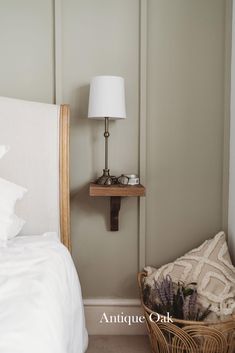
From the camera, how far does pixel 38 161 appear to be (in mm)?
1945

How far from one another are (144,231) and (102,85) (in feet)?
2.97

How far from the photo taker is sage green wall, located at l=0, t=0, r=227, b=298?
2166 millimetres

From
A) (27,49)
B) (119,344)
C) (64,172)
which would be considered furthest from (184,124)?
(119,344)

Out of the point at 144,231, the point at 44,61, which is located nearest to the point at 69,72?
the point at 44,61

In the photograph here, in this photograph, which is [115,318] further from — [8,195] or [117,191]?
[8,195]

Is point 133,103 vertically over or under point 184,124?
over

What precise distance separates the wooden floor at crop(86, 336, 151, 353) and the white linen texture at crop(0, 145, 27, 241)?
2.88 ft

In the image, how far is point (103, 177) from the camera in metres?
2.04

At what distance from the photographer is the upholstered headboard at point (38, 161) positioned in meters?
1.92

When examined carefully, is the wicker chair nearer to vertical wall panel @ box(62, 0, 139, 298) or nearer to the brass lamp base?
vertical wall panel @ box(62, 0, 139, 298)

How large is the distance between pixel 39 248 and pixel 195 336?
84cm

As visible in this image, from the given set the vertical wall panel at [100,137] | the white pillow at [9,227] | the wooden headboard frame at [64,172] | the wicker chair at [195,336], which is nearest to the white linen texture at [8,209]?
the white pillow at [9,227]

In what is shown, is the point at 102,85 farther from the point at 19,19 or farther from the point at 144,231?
the point at 144,231

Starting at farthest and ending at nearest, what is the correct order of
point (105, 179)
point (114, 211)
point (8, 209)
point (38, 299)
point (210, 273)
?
point (114, 211) < point (105, 179) < point (210, 273) < point (8, 209) < point (38, 299)
